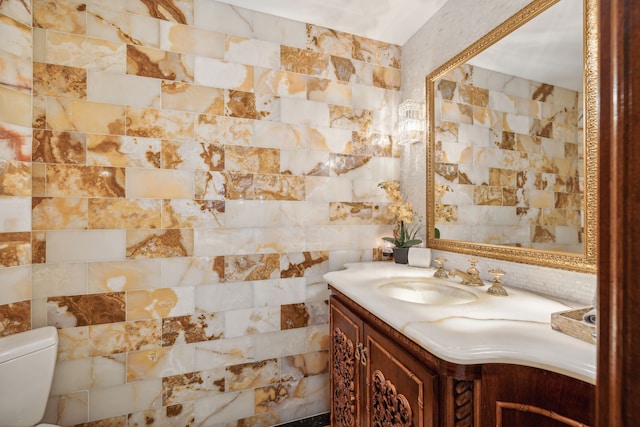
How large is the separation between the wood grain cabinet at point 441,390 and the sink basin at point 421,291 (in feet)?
0.75

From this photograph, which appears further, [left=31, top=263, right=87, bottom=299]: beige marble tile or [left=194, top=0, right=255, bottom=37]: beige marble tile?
[left=194, top=0, right=255, bottom=37]: beige marble tile

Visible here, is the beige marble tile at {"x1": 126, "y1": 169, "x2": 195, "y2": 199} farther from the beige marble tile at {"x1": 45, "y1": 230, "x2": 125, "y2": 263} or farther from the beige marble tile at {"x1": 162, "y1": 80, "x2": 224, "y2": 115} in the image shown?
the beige marble tile at {"x1": 162, "y1": 80, "x2": 224, "y2": 115}

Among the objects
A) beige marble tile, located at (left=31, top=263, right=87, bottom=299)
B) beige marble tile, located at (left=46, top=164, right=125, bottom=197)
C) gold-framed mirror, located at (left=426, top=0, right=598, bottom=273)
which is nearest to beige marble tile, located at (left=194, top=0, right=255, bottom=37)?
beige marble tile, located at (left=46, top=164, right=125, bottom=197)

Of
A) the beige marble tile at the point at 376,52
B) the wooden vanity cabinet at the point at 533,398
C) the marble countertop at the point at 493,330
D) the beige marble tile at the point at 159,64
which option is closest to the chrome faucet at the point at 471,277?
the marble countertop at the point at 493,330

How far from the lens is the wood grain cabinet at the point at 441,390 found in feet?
2.24

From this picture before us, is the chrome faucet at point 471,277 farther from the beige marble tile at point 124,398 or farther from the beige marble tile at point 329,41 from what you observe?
the beige marble tile at point 124,398

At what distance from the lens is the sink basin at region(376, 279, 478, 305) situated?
52.8 inches

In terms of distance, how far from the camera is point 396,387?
99 cm

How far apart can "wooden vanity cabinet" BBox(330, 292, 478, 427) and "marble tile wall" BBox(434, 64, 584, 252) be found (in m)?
0.73

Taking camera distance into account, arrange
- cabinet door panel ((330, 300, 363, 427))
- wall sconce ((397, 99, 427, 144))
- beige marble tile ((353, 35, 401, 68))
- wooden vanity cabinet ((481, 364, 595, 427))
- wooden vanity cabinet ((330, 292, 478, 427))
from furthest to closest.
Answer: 1. beige marble tile ((353, 35, 401, 68))
2. wall sconce ((397, 99, 427, 144))
3. cabinet door panel ((330, 300, 363, 427))
4. wooden vanity cabinet ((330, 292, 478, 427))
5. wooden vanity cabinet ((481, 364, 595, 427))

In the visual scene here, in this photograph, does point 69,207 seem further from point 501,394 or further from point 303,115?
point 501,394

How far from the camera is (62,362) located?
4.81 feet

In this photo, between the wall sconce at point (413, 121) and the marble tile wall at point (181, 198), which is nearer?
the marble tile wall at point (181, 198)

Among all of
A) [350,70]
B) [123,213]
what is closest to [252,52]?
[350,70]
